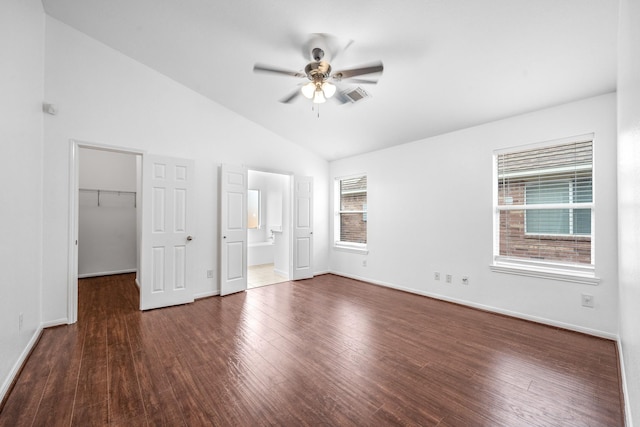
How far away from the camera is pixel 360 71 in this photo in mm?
2312

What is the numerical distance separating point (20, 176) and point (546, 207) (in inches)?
217

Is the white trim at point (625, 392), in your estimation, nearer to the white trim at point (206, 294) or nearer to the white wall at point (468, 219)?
the white wall at point (468, 219)

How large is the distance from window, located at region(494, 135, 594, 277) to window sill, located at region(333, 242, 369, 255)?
2.29 metres

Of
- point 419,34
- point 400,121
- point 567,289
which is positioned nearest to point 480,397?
point 567,289

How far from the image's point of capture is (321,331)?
118 inches

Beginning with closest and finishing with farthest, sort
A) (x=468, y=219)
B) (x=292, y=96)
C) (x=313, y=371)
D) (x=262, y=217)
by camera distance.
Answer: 1. (x=313, y=371)
2. (x=292, y=96)
3. (x=468, y=219)
4. (x=262, y=217)

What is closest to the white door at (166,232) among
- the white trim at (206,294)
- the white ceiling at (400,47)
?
the white trim at (206,294)

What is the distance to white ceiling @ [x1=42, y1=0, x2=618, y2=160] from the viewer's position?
2185 millimetres

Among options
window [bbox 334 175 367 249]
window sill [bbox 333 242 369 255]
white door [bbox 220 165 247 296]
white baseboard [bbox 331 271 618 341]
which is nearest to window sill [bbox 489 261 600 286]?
white baseboard [bbox 331 271 618 341]

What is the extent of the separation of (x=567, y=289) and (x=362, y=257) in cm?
304

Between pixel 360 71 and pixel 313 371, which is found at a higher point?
pixel 360 71

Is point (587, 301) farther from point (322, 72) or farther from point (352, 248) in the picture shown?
point (322, 72)

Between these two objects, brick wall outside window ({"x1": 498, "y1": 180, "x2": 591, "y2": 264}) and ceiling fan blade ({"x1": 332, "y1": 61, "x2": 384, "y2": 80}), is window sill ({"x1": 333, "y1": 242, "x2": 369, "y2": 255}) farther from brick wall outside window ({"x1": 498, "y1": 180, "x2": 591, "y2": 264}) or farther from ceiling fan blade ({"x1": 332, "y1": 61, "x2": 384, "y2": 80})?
ceiling fan blade ({"x1": 332, "y1": 61, "x2": 384, "y2": 80})

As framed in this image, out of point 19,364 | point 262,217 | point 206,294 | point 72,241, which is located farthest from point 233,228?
point 19,364
